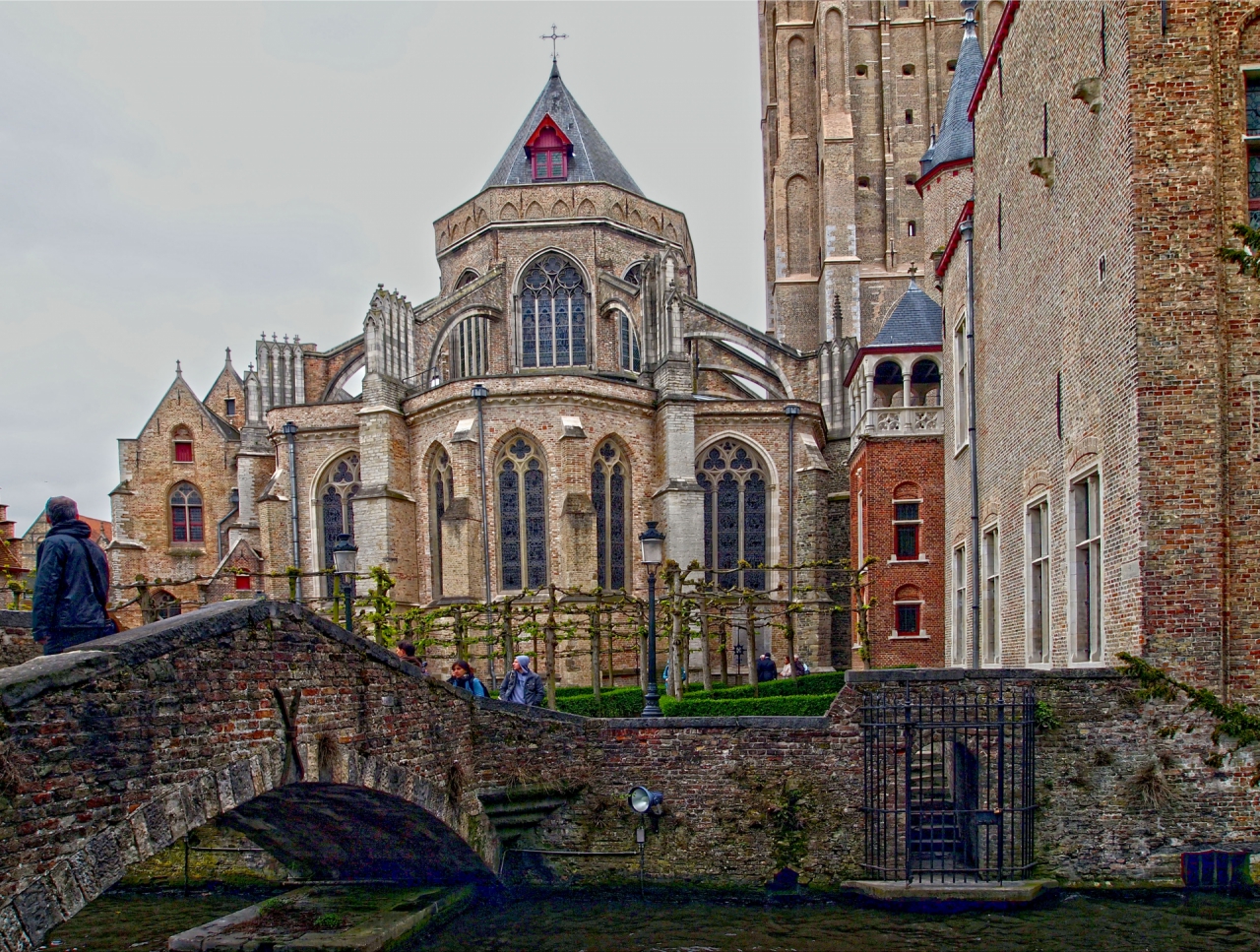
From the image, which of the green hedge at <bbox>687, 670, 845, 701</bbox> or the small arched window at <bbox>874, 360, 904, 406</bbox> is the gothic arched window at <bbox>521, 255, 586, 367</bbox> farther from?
the green hedge at <bbox>687, 670, 845, 701</bbox>

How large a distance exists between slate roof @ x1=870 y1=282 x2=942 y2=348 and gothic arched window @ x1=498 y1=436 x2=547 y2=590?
923 centimetres

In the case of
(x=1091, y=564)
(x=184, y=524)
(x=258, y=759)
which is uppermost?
(x=1091, y=564)

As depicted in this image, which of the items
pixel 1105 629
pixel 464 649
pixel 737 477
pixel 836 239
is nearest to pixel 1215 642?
pixel 1105 629

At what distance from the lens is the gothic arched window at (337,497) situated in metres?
31.3

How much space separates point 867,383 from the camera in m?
23.0

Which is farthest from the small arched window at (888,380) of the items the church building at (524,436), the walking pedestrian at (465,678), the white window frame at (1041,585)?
the walking pedestrian at (465,678)

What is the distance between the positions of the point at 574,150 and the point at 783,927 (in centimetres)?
2990

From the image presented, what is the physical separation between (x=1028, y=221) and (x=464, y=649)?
13669 millimetres

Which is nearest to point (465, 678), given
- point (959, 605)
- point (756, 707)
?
point (756, 707)

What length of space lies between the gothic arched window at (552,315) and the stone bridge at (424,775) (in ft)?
68.3

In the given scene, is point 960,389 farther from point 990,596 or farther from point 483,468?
point 483,468

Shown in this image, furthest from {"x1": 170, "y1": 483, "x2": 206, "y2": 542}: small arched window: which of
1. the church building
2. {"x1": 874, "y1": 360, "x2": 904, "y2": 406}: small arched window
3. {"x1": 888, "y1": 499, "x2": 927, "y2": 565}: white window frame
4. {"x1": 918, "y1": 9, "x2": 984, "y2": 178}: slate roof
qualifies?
{"x1": 918, "y1": 9, "x2": 984, "y2": 178}: slate roof

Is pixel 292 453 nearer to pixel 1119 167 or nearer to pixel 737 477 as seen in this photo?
pixel 737 477

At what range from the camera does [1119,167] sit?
1184 cm
